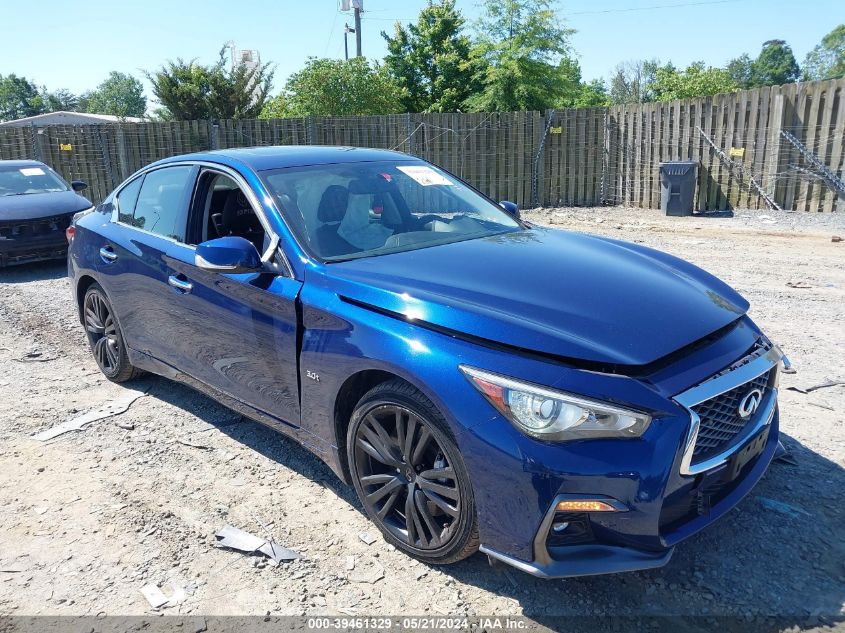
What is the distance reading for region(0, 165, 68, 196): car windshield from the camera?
33.0 ft

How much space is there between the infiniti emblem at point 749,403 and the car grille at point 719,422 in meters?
0.01

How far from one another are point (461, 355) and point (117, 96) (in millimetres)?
144249

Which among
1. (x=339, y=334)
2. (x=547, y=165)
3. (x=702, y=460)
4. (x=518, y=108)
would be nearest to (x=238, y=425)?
(x=339, y=334)

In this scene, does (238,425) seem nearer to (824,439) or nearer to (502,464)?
(502,464)

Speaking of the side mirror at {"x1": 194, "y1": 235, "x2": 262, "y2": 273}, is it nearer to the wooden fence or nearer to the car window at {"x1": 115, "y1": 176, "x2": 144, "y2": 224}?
the car window at {"x1": 115, "y1": 176, "x2": 144, "y2": 224}

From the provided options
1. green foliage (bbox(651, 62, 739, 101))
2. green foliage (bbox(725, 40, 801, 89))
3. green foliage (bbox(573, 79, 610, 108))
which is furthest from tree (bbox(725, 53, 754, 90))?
green foliage (bbox(651, 62, 739, 101))

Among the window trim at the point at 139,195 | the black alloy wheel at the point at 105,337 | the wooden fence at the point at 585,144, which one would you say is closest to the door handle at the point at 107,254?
the window trim at the point at 139,195

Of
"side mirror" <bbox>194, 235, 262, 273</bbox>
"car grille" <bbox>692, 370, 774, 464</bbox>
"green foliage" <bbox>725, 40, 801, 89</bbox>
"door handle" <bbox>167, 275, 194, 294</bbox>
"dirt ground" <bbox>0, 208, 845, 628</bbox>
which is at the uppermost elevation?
"green foliage" <bbox>725, 40, 801, 89</bbox>

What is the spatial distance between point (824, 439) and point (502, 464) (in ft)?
8.12

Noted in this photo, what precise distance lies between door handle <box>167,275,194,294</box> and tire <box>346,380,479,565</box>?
1.51m

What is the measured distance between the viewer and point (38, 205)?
31.1ft

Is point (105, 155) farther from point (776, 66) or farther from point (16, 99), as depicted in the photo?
point (776, 66)

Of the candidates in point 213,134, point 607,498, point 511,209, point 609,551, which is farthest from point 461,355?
point 213,134

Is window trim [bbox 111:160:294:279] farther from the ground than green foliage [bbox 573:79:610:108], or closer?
closer
